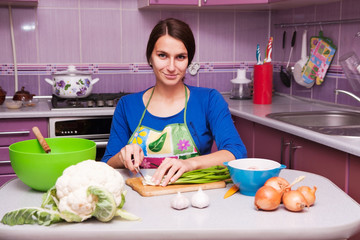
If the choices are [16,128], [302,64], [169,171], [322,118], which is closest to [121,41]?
[16,128]

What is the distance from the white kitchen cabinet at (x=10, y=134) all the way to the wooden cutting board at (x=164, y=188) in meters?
1.54

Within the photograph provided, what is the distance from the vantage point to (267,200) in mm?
1041

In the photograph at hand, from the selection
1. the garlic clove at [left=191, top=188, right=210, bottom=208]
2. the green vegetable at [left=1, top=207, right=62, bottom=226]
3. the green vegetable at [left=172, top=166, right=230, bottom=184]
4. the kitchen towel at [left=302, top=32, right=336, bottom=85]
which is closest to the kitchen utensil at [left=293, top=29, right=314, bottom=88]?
the kitchen towel at [left=302, top=32, right=336, bottom=85]

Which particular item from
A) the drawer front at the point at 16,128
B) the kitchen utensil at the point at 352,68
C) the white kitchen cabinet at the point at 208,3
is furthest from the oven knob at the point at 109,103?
the kitchen utensil at the point at 352,68

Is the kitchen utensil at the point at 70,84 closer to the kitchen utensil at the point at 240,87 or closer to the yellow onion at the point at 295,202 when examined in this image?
the kitchen utensil at the point at 240,87

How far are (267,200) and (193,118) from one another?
82 cm

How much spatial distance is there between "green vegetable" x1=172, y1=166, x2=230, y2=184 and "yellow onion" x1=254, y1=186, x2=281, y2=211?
0.23 metres

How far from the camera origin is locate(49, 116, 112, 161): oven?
2678 mm

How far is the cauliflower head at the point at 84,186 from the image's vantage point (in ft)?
3.22

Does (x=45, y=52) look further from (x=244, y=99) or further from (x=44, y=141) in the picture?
(x=44, y=141)

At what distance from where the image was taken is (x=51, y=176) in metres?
1.19

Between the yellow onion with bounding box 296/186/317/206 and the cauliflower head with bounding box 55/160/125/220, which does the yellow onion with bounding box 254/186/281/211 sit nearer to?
the yellow onion with bounding box 296/186/317/206

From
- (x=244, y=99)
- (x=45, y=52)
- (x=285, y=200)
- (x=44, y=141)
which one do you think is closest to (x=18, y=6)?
(x=45, y=52)

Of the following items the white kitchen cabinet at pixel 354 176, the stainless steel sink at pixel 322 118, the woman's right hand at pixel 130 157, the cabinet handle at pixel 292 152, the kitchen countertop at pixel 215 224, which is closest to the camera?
the kitchen countertop at pixel 215 224
